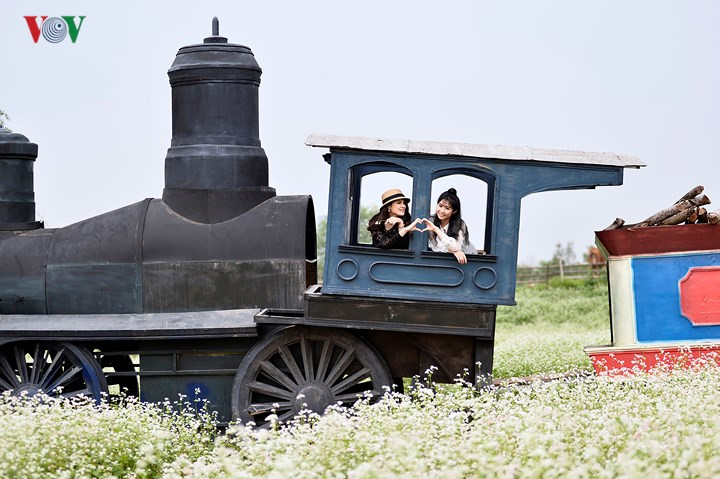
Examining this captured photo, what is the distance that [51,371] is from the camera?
35.9 feet


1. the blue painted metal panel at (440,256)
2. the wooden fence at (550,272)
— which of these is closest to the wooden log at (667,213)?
the blue painted metal panel at (440,256)

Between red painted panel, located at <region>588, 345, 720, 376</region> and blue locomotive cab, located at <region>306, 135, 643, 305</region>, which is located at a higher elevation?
blue locomotive cab, located at <region>306, 135, 643, 305</region>

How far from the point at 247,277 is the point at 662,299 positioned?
4.12m

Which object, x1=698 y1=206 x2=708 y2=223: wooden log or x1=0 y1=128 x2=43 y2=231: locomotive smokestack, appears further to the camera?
x1=0 y1=128 x2=43 y2=231: locomotive smokestack

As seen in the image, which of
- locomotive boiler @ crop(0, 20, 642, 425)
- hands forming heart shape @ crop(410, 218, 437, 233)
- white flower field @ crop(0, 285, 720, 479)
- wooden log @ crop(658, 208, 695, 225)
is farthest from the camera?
wooden log @ crop(658, 208, 695, 225)

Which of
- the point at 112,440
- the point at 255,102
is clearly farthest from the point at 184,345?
the point at 255,102

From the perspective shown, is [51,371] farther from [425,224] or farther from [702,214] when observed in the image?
[702,214]

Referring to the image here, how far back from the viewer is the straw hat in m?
10.4

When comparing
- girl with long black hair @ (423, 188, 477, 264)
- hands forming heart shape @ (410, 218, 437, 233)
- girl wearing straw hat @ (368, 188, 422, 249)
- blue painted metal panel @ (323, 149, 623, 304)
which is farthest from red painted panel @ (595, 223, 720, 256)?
girl wearing straw hat @ (368, 188, 422, 249)

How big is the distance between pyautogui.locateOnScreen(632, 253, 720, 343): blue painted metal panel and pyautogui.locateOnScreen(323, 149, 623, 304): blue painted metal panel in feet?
3.52

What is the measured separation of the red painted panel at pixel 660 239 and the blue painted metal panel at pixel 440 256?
78 cm

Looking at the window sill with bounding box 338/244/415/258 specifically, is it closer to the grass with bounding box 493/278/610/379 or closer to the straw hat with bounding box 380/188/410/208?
the straw hat with bounding box 380/188/410/208

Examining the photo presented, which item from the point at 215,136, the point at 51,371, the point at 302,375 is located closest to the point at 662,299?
the point at 302,375

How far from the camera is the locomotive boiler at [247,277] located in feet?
33.1
